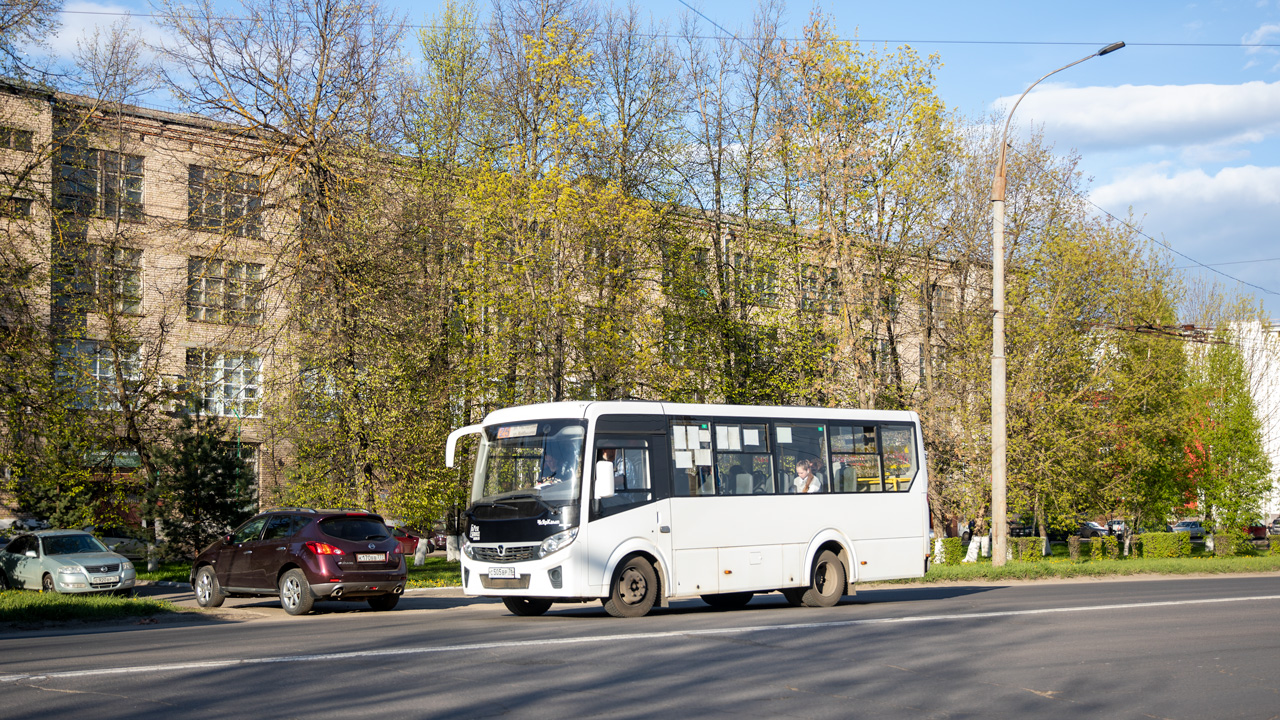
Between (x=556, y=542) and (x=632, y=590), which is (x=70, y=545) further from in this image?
(x=632, y=590)

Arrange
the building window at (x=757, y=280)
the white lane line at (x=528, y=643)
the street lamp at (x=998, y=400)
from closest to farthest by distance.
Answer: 1. the white lane line at (x=528, y=643)
2. the street lamp at (x=998, y=400)
3. the building window at (x=757, y=280)

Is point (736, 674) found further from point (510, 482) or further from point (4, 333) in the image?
point (4, 333)

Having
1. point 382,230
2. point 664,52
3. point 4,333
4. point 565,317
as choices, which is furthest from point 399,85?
point 4,333

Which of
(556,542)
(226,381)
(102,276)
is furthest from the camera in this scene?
(102,276)

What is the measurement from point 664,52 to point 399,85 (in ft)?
35.1

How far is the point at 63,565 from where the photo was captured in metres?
23.5

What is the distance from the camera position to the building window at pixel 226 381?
90.9 feet

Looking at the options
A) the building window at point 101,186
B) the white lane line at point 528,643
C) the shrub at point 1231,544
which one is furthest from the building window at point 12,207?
the shrub at point 1231,544

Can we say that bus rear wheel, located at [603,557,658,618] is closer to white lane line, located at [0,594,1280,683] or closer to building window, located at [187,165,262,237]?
white lane line, located at [0,594,1280,683]

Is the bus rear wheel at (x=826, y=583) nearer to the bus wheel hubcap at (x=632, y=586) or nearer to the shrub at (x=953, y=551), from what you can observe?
the bus wheel hubcap at (x=632, y=586)

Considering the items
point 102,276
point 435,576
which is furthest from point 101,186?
point 435,576

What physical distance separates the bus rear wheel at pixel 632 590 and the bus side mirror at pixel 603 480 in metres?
1.01

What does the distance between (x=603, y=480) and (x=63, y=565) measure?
577 inches

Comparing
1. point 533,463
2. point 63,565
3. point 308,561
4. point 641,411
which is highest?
point 641,411
